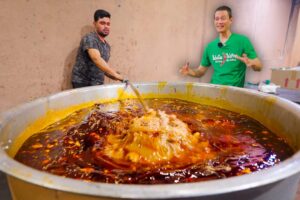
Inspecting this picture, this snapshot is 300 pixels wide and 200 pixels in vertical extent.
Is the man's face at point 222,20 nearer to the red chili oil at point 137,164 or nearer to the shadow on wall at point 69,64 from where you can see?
the red chili oil at point 137,164

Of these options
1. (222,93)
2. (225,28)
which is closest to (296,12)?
(225,28)

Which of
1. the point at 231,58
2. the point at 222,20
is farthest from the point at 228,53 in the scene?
the point at 222,20

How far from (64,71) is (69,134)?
2.04 m

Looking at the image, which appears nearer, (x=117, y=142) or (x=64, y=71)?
(x=117, y=142)

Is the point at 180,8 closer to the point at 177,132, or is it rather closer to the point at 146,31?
the point at 146,31

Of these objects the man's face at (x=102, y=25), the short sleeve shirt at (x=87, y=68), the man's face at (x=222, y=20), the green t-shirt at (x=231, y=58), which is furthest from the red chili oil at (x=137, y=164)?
the man's face at (x=102, y=25)

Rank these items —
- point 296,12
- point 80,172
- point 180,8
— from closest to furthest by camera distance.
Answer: point 80,172
point 180,8
point 296,12

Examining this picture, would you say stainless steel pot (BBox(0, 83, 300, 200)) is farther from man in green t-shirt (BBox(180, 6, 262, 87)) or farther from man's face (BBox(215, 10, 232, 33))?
man's face (BBox(215, 10, 232, 33))

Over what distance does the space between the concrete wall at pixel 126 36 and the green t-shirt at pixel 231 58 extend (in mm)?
1422

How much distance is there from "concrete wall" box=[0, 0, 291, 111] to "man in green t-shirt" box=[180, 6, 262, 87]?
4.44ft

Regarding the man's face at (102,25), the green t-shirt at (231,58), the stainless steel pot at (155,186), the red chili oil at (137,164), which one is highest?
the man's face at (102,25)

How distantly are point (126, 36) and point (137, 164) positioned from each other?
120 inches

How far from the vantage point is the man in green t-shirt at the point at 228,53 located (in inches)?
117

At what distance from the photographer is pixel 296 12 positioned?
538cm
